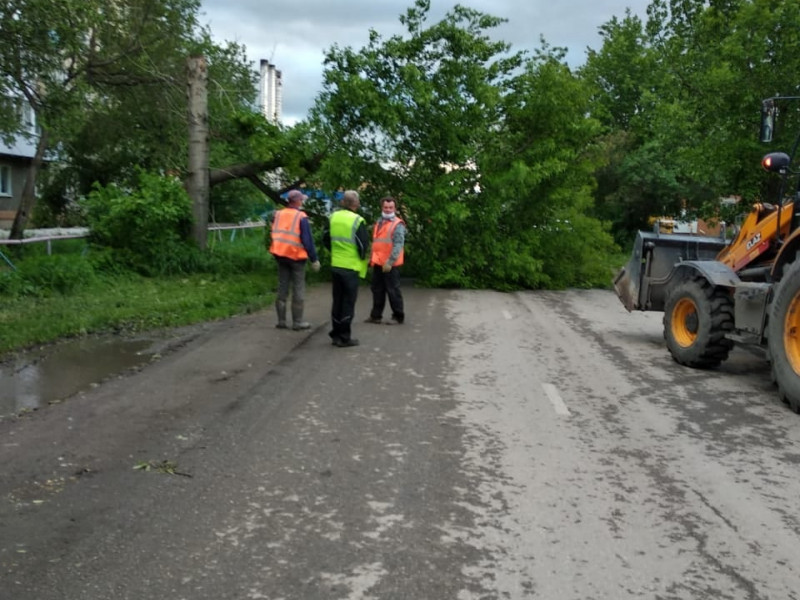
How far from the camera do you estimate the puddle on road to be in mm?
7617

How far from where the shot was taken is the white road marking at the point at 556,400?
7.51 metres

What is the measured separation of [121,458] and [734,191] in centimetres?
2004

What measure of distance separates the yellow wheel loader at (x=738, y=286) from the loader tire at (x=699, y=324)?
0.4 inches

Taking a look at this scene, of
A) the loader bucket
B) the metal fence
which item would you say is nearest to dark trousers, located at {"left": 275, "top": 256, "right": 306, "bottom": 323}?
the loader bucket

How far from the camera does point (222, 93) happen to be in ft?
64.0

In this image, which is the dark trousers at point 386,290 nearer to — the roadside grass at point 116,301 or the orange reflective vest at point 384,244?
the orange reflective vest at point 384,244

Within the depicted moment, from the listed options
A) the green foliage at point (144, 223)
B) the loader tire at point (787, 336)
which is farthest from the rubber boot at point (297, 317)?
the green foliage at point (144, 223)

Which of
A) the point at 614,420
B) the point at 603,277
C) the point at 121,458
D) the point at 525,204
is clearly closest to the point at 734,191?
the point at 603,277

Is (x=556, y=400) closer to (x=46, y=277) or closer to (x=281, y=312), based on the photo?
(x=281, y=312)

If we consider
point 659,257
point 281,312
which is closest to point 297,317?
point 281,312

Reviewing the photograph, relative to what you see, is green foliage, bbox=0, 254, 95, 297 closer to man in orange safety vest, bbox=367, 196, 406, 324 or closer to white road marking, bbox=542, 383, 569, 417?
man in orange safety vest, bbox=367, 196, 406, 324

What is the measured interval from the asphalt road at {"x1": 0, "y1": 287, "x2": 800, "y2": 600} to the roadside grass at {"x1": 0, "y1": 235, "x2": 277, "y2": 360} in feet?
7.10

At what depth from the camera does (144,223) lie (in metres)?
17.0

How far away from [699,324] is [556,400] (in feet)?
9.00
